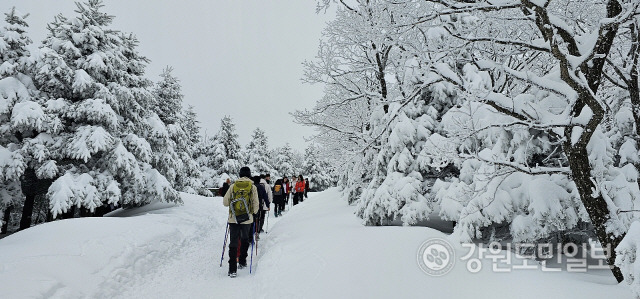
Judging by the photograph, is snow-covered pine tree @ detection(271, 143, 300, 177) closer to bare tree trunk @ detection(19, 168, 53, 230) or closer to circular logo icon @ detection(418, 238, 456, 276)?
bare tree trunk @ detection(19, 168, 53, 230)

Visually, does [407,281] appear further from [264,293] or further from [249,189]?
[249,189]

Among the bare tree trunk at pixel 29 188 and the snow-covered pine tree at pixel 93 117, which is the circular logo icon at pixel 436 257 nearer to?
the snow-covered pine tree at pixel 93 117

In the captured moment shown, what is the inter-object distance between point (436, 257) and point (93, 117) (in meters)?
12.6

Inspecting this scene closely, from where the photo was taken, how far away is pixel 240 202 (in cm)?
688

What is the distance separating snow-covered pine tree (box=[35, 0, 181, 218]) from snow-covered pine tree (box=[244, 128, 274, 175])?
89.4 ft

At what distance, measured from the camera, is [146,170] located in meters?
13.8

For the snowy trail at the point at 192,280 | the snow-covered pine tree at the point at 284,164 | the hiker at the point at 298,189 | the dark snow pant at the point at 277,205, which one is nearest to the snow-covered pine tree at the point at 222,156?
the snow-covered pine tree at the point at 284,164

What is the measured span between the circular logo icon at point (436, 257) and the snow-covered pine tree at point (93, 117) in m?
11.0

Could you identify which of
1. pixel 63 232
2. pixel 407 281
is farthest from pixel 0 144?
pixel 407 281

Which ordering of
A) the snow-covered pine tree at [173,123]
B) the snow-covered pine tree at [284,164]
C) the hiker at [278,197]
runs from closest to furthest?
the hiker at [278,197] → the snow-covered pine tree at [173,123] → the snow-covered pine tree at [284,164]

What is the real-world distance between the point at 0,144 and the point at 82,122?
295 cm

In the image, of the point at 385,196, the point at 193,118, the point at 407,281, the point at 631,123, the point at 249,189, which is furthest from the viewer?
the point at 193,118

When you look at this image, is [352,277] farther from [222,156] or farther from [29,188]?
[222,156]

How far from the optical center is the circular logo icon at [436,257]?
4594 millimetres
